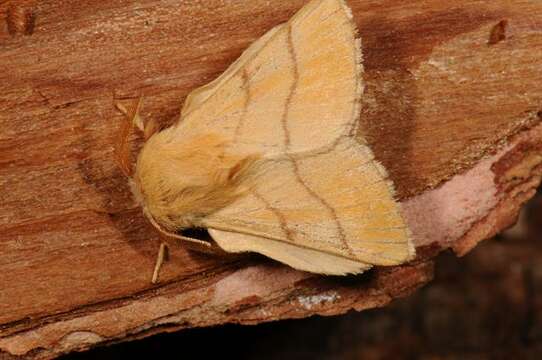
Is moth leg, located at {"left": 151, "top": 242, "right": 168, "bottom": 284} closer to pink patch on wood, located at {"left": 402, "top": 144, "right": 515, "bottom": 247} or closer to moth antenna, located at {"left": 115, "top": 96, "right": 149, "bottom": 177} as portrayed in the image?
moth antenna, located at {"left": 115, "top": 96, "right": 149, "bottom": 177}

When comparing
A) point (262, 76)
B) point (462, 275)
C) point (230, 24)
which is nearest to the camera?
point (262, 76)

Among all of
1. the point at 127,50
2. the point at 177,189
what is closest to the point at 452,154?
the point at 177,189

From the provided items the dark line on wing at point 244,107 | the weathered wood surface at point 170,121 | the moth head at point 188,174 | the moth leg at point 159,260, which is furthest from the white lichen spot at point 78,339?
the dark line on wing at point 244,107

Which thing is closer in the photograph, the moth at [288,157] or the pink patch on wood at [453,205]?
the moth at [288,157]

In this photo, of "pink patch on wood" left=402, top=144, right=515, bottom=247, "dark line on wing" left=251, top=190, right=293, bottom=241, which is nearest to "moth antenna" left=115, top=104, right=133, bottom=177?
"dark line on wing" left=251, top=190, right=293, bottom=241

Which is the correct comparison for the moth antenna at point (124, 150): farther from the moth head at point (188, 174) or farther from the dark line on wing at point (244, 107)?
the dark line on wing at point (244, 107)

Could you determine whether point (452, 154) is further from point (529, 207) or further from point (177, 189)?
point (529, 207)
